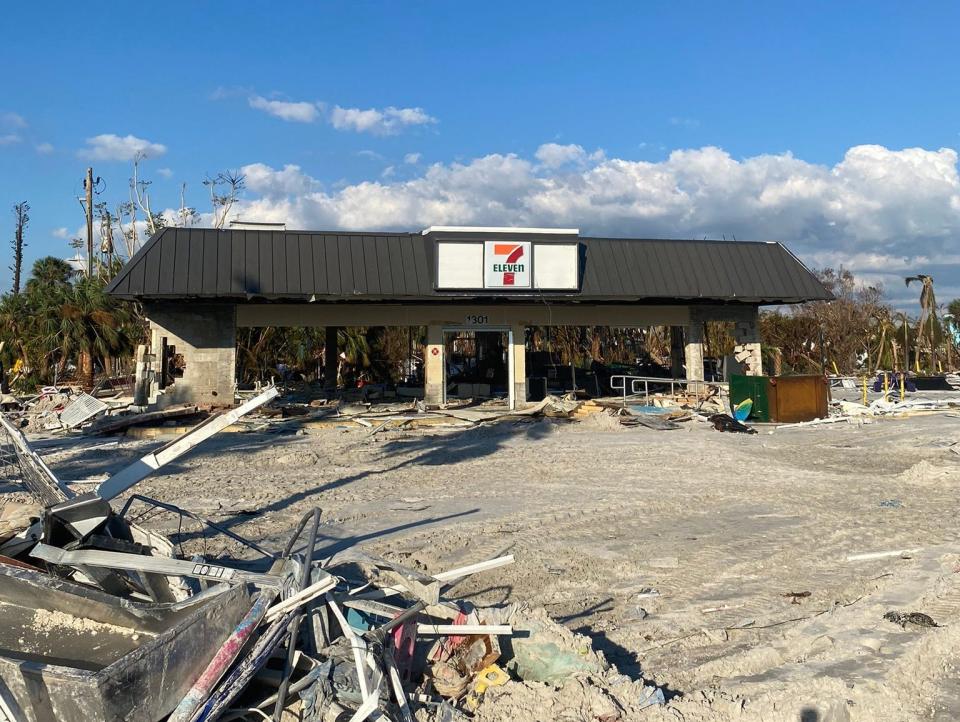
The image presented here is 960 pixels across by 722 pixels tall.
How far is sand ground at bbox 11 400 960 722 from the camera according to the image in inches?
A: 225

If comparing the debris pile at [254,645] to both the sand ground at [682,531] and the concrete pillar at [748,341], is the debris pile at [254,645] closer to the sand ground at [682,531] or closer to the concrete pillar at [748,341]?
the sand ground at [682,531]

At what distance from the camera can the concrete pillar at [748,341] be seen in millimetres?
27266

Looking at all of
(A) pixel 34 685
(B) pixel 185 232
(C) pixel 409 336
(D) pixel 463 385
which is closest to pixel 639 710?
(A) pixel 34 685

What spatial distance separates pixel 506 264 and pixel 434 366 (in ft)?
12.7

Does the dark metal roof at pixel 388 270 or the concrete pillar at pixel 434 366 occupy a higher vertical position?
the dark metal roof at pixel 388 270

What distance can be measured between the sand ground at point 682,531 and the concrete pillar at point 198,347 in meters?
4.59

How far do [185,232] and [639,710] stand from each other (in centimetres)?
2148

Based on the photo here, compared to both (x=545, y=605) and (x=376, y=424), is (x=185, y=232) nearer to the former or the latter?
(x=376, y=424)

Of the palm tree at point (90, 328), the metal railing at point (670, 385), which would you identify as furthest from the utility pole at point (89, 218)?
the metal railing at point (670, 385)

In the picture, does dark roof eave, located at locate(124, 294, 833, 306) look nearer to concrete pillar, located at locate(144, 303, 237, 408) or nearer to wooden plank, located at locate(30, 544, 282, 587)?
concrete pillar, located at locate(144, 303, 237, 408)

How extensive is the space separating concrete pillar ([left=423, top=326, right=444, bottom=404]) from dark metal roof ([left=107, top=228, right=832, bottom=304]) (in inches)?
59.0

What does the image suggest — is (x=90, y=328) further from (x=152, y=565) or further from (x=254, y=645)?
(x=254, y=645)

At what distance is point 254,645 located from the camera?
5.02 meters

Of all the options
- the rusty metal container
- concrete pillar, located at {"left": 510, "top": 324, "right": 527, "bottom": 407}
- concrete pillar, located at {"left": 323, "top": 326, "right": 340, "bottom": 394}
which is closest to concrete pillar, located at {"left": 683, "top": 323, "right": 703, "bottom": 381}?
the rusty metal container
